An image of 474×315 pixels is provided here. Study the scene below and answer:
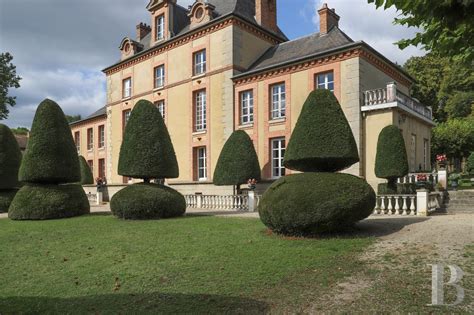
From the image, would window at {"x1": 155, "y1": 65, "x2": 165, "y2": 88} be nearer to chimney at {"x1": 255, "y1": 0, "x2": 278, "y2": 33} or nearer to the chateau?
the chateau

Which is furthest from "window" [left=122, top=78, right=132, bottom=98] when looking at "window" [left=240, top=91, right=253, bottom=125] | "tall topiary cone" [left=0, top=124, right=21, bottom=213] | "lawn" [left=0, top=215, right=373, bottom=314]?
"lawn" [left=0, top=215, right=373, bottom=314]

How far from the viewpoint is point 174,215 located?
45.2 feet

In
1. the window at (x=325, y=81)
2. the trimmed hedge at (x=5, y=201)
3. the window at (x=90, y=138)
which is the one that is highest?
the window at (x=325, y=81)

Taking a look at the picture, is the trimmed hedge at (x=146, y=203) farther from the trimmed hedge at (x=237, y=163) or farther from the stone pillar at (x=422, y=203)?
the stone pillar at (x=422, y=203)

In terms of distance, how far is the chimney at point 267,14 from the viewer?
24531mm

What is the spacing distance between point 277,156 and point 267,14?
9589 mm

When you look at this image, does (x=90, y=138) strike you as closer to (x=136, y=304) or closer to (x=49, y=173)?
(x=49, y=173)

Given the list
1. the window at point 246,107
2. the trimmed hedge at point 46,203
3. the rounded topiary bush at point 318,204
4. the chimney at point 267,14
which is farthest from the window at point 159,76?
the rounded topiary bush at point 318,204

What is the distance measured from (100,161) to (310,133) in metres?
28.3

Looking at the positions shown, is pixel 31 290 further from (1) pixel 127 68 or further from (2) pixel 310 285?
(1) pixel 127 68

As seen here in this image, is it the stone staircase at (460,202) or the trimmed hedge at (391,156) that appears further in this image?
the trimmed hedge at (391,156)

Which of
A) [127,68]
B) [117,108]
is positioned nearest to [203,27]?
[127,68]

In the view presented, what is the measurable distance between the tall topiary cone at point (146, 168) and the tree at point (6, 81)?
17.8m

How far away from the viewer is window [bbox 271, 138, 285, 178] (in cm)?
2100
